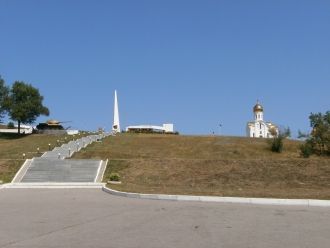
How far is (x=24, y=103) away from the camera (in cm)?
6731

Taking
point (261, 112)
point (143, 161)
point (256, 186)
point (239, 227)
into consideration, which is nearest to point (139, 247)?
point (239, 227)

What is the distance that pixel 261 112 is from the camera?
109 metres

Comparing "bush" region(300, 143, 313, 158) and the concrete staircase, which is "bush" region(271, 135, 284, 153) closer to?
"bush" region(300, 143, 313, 158)

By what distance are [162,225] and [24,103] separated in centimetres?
5931

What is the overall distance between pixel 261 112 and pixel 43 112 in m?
52.8

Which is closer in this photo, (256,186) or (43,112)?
(256,186)

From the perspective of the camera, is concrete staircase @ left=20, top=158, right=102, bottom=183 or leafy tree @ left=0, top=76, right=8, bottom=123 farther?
leafy tree @ left=0, top=76, right=8, bottom=123

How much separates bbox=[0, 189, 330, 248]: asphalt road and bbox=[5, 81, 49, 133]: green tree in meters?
53.1

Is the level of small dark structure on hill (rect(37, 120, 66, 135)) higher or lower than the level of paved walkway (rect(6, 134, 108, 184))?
higher

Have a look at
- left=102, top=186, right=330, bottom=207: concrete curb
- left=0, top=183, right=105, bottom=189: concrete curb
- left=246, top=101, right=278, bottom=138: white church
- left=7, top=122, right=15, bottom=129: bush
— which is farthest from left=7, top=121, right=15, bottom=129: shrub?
left=102, top=186, right=330, bottom=207: concrete curb

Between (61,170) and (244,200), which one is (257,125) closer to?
(61,170)

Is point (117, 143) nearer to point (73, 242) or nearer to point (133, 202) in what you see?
point (133, 202)

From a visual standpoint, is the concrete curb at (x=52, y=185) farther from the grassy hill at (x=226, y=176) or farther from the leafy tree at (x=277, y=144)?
the leafy tree at (x=277, y=144)

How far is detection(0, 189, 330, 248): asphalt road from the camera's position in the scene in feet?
29.0
